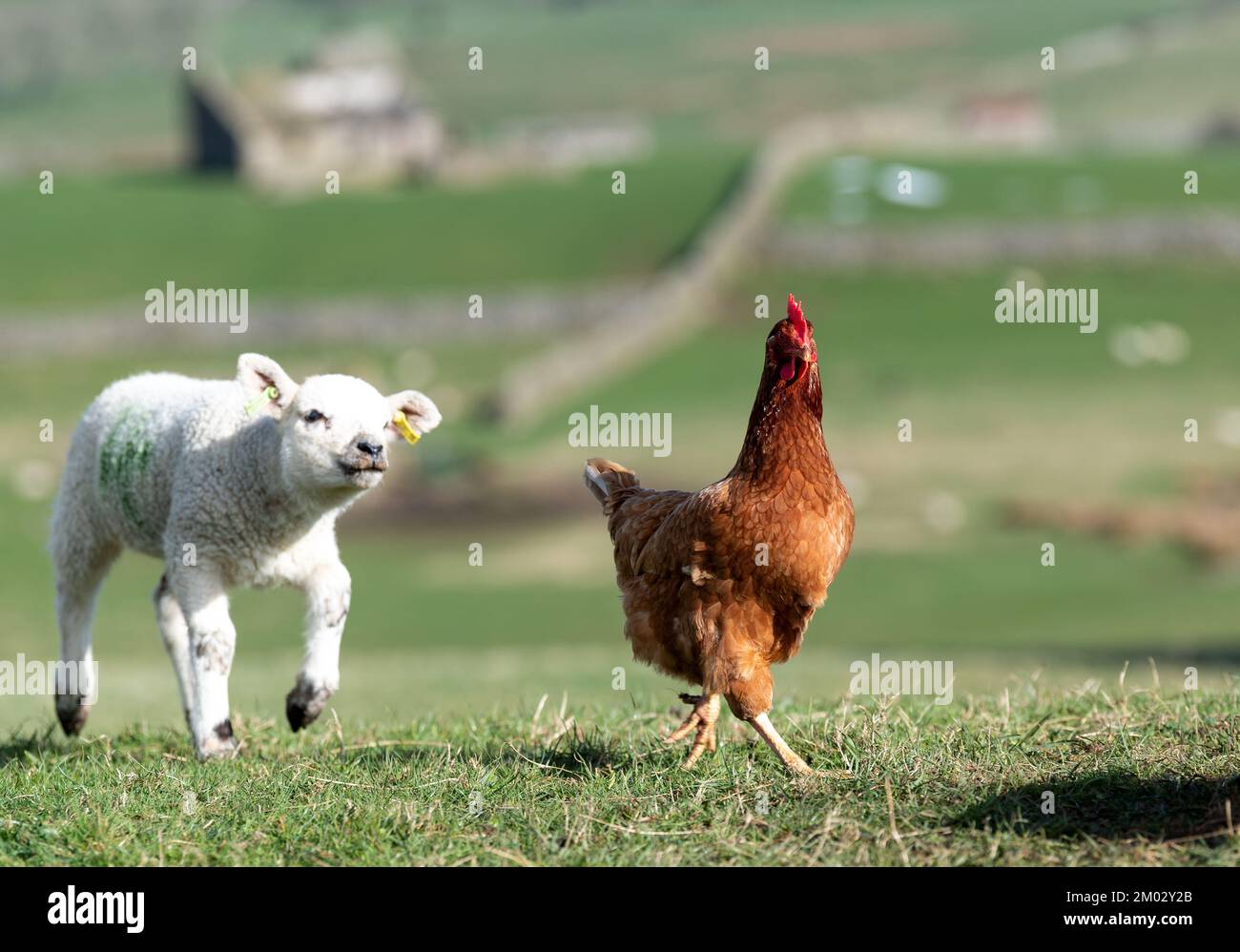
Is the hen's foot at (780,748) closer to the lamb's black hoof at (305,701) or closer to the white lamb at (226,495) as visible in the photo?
the white lamb at (226,495)

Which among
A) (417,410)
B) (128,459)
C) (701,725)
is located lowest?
(701,725)

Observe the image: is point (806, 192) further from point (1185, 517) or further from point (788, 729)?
point (788, 729)

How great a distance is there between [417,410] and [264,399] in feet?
3.11

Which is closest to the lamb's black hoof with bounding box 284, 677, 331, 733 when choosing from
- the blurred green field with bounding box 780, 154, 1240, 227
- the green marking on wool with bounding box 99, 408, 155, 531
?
the green marking on wool with bounding box 99, 408, 155, 531

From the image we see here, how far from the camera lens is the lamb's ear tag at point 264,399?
10250mm

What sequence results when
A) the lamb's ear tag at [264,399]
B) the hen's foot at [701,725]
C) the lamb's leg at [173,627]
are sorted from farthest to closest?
the lamb's leg at [173,627] → the lamb's ear tag at [264,399] → the hen's foot at [701,725]

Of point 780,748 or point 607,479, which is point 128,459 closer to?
point 607,479

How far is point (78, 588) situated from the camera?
468 inches

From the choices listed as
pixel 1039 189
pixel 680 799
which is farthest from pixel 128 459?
pixel 1039 189

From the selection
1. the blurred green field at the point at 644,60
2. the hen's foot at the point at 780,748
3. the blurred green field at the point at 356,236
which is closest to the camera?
the hen's foot at the point at 780,748

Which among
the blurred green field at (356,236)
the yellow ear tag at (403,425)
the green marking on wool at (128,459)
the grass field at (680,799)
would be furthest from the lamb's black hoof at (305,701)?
the blurred green field at (356,236)

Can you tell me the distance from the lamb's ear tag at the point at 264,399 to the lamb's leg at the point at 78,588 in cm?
226

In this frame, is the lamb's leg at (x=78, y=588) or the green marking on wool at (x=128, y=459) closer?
the green marking on wool at (x=128, y=459)

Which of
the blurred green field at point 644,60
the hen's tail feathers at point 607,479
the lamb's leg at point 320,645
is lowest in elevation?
the lamb's leg at point 320,645
